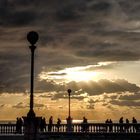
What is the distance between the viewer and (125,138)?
39125 millimetres

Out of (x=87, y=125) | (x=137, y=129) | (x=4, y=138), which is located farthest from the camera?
(x=87, y=125)

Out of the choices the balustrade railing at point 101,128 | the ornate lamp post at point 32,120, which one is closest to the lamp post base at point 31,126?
the ornate lamp post at point 32,120

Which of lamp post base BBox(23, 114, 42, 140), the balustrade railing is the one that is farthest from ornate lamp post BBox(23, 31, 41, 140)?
the balustrade railing

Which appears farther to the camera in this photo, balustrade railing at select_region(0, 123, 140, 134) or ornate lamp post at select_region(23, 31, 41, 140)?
balustrade railing at select_region(0, 123, 140, 134)

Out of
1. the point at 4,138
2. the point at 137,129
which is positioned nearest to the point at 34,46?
the point at 4,138

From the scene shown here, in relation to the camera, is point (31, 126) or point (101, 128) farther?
point (101, 128)

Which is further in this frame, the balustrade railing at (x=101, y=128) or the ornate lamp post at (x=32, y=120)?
the balustrade railing at (x=101, y=128)

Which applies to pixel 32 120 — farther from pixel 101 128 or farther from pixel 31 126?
pixel 101 128

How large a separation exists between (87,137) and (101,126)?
19.8ft

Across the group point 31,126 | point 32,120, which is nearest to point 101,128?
point 31,126

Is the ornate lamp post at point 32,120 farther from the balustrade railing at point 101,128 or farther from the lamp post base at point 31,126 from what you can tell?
the balustrade railing at point 101,128

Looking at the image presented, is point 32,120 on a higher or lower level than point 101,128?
higher

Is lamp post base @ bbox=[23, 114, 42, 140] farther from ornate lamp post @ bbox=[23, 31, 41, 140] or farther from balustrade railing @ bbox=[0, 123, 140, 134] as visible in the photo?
balustrade railing @ bbox=[0, 123, 140, 134]

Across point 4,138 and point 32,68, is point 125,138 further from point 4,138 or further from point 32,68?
point 32,68
